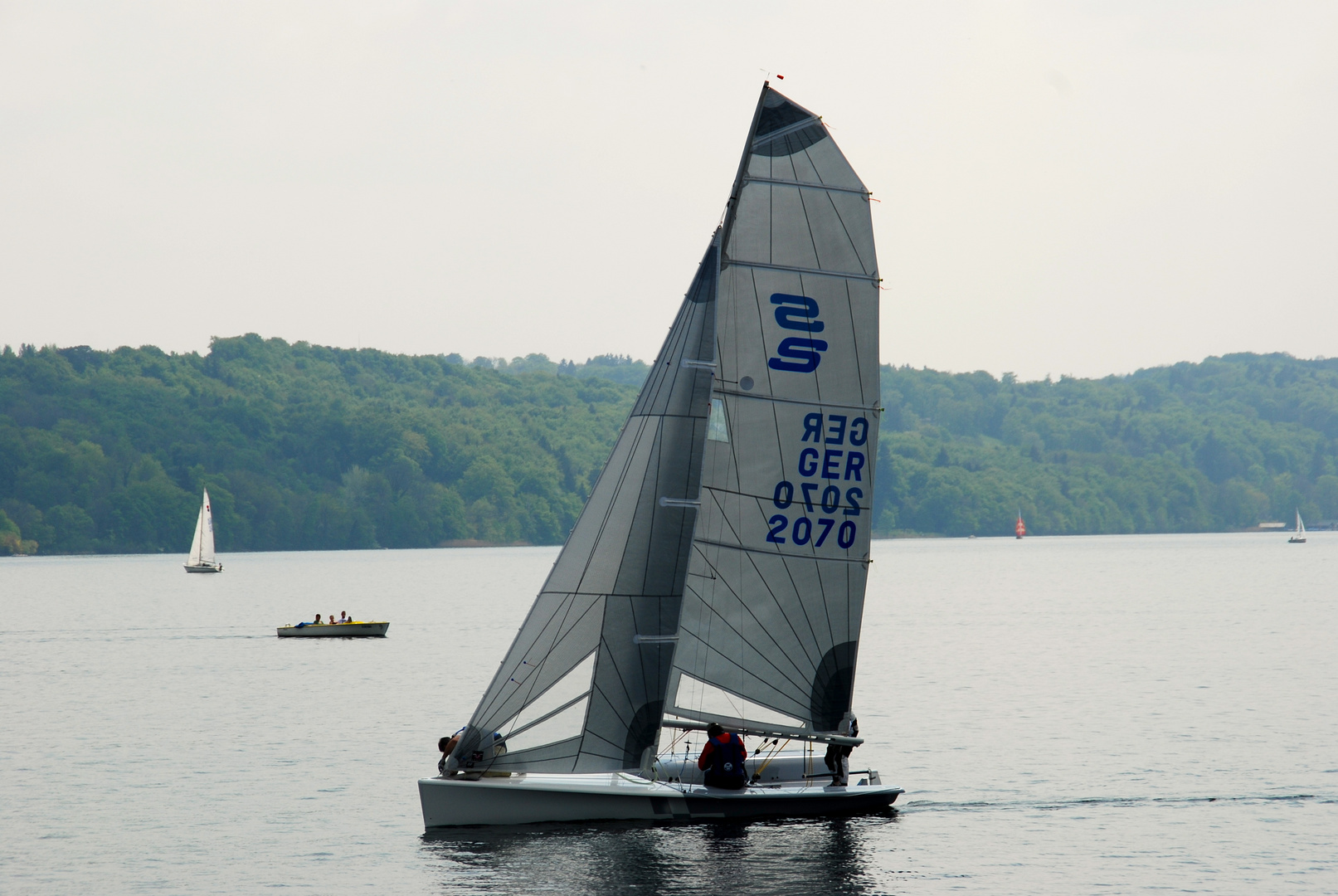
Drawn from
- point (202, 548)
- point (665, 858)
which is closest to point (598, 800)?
point (665, 858)

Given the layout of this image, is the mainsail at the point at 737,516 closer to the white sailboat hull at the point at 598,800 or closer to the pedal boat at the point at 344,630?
the white sailboat hull at the point at 598,800

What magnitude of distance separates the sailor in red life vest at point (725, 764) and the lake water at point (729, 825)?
1.16m

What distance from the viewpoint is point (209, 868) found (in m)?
27.3

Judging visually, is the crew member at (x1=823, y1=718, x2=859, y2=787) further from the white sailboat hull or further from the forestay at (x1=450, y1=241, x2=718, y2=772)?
the forestay at (x1=450, y1=241, x2=718, y2=772)

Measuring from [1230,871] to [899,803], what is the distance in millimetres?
7563

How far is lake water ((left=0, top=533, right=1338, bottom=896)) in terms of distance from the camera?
85.9 ft

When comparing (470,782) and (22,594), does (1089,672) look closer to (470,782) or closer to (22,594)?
(470,782)

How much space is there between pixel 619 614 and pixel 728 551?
2.39 m

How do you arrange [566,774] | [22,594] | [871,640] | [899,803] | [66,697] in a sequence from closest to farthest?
[566,774]
[899,803]
[66,697]
[871,640]
[22,594]

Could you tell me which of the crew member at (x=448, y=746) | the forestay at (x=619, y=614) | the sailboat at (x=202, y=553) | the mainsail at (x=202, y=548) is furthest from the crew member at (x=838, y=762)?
the mainsail at (x=202, y=548)

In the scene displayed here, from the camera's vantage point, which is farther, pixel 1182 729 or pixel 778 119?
pixel 1182 729

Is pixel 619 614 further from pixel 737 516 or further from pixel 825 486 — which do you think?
pixel 825 486

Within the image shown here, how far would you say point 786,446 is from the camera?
85.1 ft

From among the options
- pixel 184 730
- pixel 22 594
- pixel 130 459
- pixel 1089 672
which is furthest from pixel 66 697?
pixel 130 459
